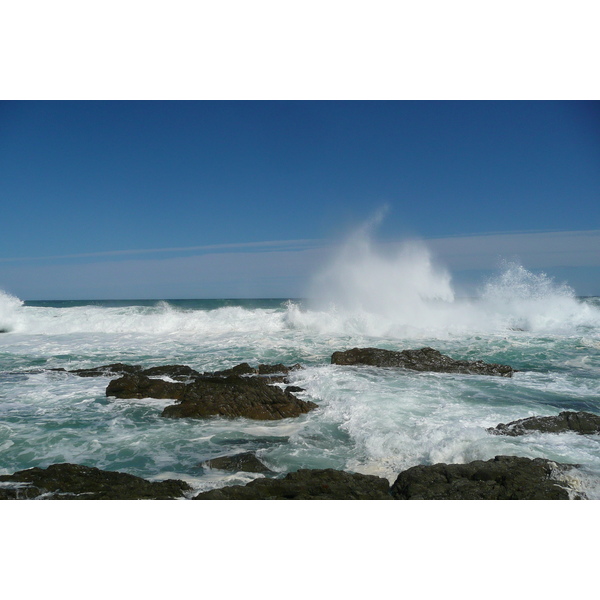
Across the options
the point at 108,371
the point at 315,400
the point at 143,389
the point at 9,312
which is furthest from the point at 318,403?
the point at 9,312

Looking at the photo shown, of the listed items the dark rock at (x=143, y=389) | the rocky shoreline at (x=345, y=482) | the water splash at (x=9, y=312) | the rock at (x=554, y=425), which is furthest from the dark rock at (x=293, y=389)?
the water splash at (x=9, y=312)

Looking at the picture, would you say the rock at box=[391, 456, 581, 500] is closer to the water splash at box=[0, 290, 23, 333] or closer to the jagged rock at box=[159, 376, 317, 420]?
the jagged rock at box=[159, 376, 317, 420]

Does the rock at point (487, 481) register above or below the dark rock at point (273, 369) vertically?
above

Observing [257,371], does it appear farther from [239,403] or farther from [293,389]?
[239,403]

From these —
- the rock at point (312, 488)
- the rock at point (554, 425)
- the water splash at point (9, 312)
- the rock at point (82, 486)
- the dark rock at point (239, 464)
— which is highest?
the rock at point (312, 488)

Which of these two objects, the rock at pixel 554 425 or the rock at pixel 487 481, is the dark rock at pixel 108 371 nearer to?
the rock at pixel 487 481

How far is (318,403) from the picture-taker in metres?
7.03

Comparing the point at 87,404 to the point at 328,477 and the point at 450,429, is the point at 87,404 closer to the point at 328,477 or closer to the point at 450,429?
the point at 328,477

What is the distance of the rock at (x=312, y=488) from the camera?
332 centimetres

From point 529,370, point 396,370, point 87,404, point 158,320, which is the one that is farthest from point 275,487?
point 158,320

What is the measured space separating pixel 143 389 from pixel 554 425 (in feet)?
21.3

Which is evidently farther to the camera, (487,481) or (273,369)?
(273,369)

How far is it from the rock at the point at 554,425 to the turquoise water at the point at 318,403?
19 centimetres

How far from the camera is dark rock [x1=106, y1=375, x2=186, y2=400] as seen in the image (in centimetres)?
740
